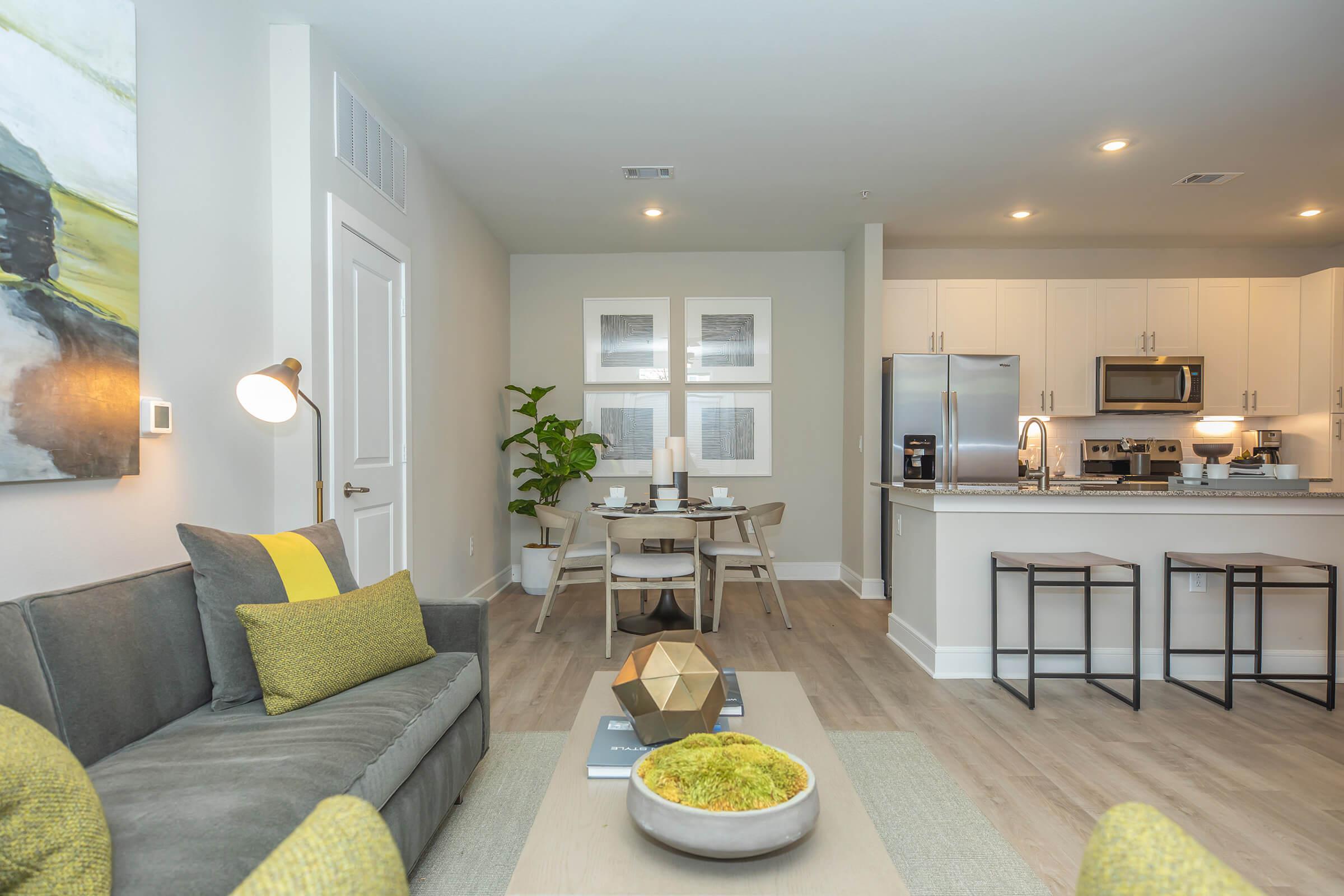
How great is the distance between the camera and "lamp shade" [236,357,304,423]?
214 centimetres

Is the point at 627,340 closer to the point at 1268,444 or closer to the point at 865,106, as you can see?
the point at 865,106

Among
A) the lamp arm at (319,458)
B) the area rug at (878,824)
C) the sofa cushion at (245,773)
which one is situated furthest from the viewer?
the lamp arm at (319,458)

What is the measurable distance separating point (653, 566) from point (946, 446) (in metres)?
2.57

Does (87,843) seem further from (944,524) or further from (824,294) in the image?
(824,294)

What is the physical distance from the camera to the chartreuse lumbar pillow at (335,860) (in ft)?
1.63

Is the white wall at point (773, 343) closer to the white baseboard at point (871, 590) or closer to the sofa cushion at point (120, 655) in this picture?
the white baseboard at point (871, 590)

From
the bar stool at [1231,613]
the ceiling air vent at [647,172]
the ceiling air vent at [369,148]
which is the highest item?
the ceiling air vent at [647,172]

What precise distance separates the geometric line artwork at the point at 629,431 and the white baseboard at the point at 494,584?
4.06 feet

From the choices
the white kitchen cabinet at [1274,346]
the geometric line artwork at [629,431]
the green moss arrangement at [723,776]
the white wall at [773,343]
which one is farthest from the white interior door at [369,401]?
the white kitchen cabinet at [1274,346]

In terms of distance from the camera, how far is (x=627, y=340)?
247 inches

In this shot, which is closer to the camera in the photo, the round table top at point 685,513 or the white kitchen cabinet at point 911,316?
the round table top at point 685,513

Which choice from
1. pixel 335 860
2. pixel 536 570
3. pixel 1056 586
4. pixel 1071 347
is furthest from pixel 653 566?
pixel 1071 347

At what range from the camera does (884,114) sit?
3.65 metres

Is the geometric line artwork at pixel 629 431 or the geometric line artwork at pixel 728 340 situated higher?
the geometric line artwork at pixel 728 340
